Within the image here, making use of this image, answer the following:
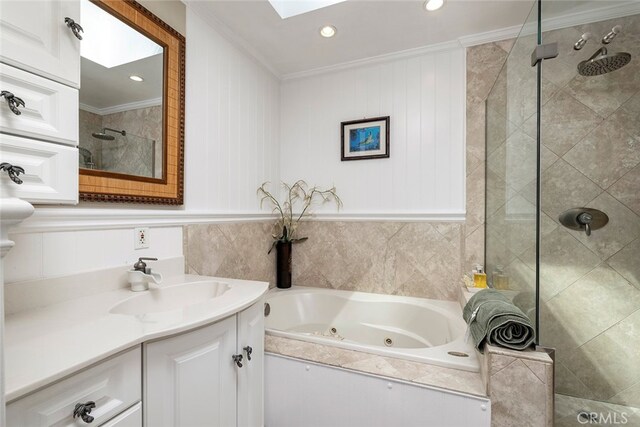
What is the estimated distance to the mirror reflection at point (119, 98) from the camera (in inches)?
45.2

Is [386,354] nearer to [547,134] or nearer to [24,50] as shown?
[547,134]

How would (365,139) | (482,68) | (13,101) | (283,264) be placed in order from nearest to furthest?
1. (13,101)
2. (482,68)
3. (365,139)
4. (283,264)

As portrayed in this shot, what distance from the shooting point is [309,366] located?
138 centimetres

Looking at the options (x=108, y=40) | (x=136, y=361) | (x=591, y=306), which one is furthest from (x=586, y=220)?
(x=108, y=40)

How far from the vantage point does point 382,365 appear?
1307 millimetres

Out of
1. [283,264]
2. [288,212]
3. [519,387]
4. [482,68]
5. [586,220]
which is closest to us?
[519,387]

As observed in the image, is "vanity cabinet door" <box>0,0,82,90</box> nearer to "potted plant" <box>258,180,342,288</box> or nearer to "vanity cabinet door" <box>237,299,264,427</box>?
"vanity cabinet door" <box>237,299,264,427</box>

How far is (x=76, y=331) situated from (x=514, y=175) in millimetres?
1956

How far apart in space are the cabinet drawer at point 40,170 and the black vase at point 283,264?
1653 millimetres

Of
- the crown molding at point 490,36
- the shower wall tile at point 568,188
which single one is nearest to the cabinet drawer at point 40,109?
the shower wall tile at point 568,188

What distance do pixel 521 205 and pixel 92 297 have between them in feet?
6.54

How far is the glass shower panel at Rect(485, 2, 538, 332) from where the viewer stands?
135cm

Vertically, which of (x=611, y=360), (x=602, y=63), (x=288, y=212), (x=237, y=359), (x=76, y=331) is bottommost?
(x=611, y=360)

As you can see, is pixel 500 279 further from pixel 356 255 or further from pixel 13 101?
pixel 13 101
